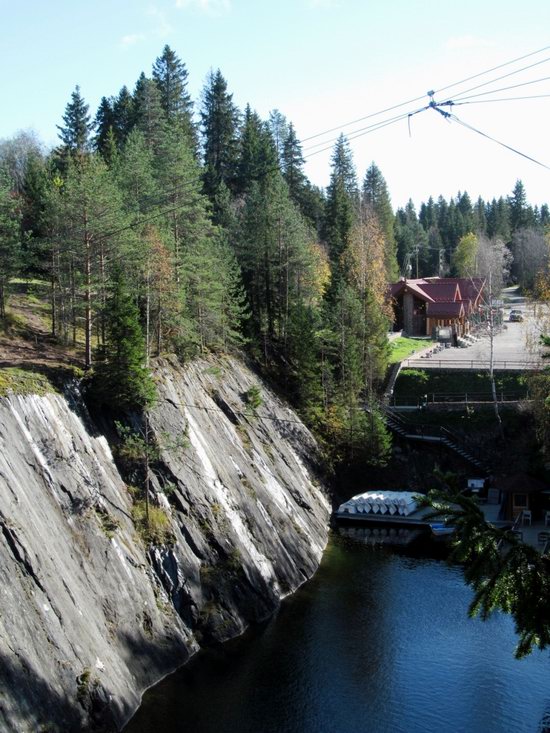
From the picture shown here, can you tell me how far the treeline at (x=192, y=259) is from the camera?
104 ft

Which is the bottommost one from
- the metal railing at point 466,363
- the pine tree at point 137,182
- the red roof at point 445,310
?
the metal railing at point 466,363

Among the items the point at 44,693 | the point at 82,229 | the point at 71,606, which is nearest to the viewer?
the point at 44,693

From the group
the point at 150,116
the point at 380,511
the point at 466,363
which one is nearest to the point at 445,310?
the point at 466,363

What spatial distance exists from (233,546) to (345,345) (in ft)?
66.8

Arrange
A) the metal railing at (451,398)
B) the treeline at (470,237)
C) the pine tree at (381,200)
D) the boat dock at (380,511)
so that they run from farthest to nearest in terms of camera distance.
→ the treeline at (470,237)
the pine tree at (381,200)
the metal railing at (451,398)
the boat dock at (380,511)

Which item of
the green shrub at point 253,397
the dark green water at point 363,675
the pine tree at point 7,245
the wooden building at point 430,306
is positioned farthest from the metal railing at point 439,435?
the pine tree at point 7,245

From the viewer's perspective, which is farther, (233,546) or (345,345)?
(345,345)

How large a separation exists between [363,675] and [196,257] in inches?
922

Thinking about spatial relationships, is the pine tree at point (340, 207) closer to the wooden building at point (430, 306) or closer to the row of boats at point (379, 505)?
the wooden building at point (430, 306)

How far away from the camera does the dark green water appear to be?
21406 millimetres

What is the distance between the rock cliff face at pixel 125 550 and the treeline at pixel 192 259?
3.42 metres

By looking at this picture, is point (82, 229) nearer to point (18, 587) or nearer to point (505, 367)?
point (18, 587)

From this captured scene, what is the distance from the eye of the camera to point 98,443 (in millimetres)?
27859

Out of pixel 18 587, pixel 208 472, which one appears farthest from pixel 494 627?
pixel 18 587
